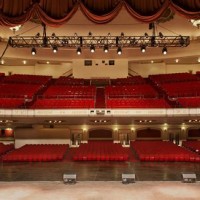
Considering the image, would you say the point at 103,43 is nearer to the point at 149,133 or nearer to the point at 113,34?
the point at 113,34

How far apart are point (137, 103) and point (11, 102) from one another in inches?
284

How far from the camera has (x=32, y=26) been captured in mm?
16812

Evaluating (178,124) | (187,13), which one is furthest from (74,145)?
(187,13)

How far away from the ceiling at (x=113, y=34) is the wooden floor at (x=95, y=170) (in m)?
7.52

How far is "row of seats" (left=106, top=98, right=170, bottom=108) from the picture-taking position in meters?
16.7

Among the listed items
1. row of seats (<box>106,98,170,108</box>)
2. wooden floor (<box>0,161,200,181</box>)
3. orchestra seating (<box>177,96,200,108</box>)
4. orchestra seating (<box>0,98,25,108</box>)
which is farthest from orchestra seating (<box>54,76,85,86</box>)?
wooden floor (<box>0,161,200,181</box>)

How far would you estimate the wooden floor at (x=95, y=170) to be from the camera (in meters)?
9.45

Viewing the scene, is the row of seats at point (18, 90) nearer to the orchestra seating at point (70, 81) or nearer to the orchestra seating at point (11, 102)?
the orchestra seating at point (11, 102)

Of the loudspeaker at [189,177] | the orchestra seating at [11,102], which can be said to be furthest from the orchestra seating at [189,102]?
the orchestra seating at [11,102]

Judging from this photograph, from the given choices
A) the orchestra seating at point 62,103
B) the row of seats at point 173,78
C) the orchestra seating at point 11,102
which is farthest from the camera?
the row of seats at point 173,78

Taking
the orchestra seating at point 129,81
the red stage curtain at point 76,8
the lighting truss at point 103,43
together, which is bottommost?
the orchestra seating at point 129,81

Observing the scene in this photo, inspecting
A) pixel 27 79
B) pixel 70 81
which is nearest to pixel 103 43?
pixel 70 81

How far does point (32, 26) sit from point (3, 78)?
19.2ft

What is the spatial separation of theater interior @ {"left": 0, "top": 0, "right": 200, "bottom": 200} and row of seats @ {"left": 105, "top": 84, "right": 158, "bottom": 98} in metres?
0.07
